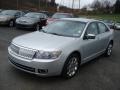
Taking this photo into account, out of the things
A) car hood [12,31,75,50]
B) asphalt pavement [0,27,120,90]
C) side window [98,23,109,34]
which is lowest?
asphalt pavement [0,27,120,90]

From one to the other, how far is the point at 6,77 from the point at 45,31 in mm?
1914

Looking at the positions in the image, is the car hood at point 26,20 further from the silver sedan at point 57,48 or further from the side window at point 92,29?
the side window at point 92,29

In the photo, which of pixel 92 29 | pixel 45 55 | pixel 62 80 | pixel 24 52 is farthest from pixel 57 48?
pixel 92 29

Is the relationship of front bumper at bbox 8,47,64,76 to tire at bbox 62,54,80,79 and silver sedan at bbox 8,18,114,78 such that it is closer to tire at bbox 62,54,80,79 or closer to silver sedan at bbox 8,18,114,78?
silver sedan at bbox 8,18,114,78

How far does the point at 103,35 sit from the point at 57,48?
2823 mm

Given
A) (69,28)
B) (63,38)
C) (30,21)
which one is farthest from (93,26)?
(30,21)

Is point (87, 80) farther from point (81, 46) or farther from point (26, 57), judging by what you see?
point (26, 57)

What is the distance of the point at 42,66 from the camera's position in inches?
181

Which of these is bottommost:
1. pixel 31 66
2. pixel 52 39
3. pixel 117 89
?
pixel 117 89

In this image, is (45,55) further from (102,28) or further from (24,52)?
(102,28)


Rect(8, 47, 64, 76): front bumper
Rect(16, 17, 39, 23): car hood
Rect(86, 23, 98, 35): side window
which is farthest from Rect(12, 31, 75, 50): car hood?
Rect(16, 17, 39, 23): car hood

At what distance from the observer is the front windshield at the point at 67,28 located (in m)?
5.86

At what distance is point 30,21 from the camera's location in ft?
47.4

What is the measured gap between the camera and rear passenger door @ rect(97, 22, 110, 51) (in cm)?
690
